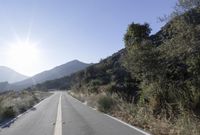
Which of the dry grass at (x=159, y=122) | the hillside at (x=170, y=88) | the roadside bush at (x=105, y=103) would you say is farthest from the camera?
the roadside bush at (x=105, y=103)

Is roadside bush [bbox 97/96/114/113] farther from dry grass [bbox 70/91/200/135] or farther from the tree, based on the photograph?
the tree

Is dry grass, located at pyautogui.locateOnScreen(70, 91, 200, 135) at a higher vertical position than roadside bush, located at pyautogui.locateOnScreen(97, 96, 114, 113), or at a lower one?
lower

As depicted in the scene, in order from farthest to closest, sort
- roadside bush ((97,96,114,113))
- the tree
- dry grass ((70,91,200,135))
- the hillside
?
1. the tree
2. roadside bush ((97,96,114,113))
3. the hillside
4. dry grass ((70,91,200,135))

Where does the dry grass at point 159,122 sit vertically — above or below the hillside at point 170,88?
below

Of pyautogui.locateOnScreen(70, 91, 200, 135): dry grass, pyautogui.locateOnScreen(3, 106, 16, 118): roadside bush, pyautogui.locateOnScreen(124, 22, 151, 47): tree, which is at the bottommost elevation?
pyautogui.locateOnScreen(70, 91, 200, 135): dry grass

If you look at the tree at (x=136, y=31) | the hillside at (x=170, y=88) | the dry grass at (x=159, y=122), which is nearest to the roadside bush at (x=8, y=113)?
the hillside at (x=170, y=88)

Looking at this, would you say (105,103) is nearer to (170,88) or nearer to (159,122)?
(170,88)

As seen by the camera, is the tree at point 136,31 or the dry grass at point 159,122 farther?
the tree at point 136,31

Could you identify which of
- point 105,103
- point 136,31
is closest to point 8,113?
point 105,103

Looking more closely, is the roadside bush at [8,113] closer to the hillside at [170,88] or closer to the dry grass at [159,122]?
the hillside at [170,88]

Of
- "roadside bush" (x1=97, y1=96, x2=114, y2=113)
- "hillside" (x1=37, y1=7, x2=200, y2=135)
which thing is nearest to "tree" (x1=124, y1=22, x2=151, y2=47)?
"hillside" (x1=37, y1=7, x2=200, y2=135)

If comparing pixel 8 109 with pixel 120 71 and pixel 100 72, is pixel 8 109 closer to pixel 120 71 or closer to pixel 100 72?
pixel 120 71

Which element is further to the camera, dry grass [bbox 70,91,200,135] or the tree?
the tree

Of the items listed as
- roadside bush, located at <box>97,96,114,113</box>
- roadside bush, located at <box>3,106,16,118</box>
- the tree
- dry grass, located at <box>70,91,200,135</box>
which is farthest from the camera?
the tree
